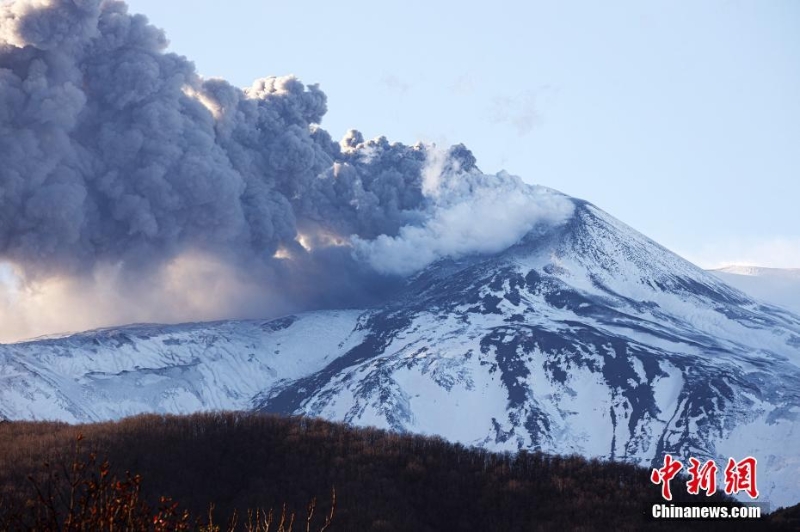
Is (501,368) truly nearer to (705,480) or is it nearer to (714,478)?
(705,480)

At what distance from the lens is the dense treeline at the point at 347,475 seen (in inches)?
1865

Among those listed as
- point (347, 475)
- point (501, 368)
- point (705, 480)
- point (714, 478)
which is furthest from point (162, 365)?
point (714, 478)

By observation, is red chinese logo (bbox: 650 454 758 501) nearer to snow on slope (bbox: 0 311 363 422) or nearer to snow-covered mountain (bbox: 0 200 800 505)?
snow-covered mountain (bbox: 0 200 800 505)

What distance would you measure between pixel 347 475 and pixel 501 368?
62.1 meters

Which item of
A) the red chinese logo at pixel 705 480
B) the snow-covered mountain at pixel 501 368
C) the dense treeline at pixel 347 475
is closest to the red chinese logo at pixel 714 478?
the red chinese logo at pixel 705 480

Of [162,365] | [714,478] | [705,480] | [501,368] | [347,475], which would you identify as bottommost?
[714,478]

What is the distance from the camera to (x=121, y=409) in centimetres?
10244

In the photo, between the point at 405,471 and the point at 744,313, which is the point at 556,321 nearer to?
the point at 744,313

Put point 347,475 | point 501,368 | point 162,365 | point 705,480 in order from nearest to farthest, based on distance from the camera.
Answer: point 705,480 < point 347,475 < point 162,365 < point 501,368

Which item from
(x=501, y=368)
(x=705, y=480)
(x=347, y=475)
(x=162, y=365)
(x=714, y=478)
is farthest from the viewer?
(x=501, y=368)

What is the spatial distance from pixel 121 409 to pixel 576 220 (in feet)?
219

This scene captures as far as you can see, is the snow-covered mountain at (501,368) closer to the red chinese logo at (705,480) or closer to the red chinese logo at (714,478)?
the red chinese logo at (705,480)

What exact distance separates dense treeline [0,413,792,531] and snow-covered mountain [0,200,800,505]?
38.8 meters

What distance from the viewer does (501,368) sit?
112 m
